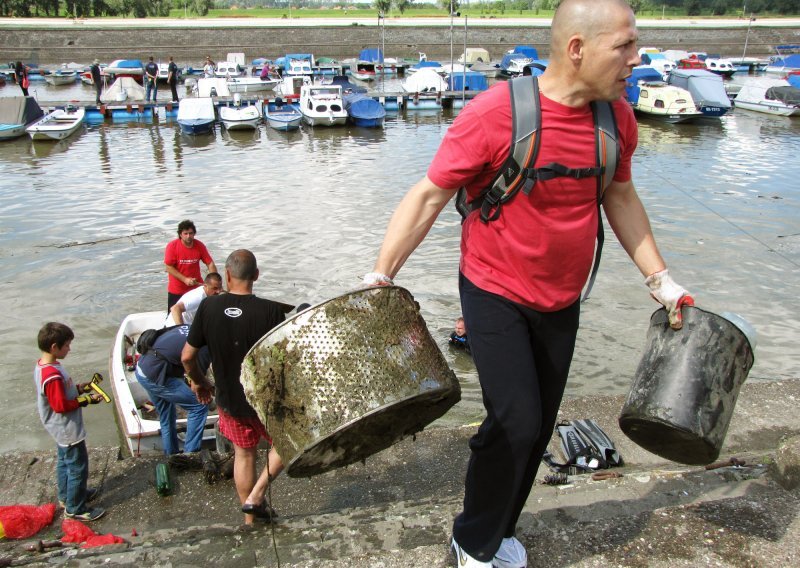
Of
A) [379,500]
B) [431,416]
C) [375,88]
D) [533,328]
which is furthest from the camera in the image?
[375,88]

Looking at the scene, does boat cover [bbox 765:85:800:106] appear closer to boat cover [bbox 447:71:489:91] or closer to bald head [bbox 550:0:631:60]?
boat cover [bbox 447:71:489:91]

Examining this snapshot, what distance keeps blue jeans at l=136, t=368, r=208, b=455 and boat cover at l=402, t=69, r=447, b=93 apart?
107 feet

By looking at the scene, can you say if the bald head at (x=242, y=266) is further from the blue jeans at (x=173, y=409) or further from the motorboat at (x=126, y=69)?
the motorboat at (x=126, y=69)

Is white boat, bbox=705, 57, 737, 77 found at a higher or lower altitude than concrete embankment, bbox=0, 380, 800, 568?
higher

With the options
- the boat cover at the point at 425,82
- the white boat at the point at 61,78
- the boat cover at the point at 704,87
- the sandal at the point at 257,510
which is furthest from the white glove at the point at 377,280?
the white boat at the point at 61,78

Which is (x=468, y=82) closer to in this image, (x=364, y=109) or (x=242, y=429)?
(x=364, y=109)

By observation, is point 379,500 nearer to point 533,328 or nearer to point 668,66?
point 533,328

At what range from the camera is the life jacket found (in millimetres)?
2361

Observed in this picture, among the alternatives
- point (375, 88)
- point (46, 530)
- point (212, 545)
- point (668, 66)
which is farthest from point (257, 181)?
point (668, 66)

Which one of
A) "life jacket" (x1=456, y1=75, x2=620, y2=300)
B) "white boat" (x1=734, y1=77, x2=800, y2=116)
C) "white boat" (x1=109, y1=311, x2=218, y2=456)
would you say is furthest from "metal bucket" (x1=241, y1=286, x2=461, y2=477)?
"white boat" (x1=734, y1=77, x2=800, y2=116)

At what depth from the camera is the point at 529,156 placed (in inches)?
93.4

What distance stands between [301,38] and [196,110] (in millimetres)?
35713

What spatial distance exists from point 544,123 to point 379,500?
307 centimetres

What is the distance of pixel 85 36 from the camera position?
57281 millimetres
